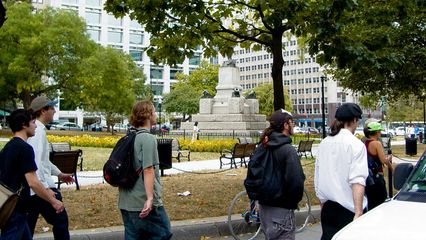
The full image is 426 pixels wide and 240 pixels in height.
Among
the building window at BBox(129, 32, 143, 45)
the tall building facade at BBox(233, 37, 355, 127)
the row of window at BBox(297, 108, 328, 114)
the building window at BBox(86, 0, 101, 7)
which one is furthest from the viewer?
the row of window at BBox(297, 108, 328, 114)

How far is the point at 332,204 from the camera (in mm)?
4691

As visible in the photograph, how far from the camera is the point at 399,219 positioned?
10.6ft

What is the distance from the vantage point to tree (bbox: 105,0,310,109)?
969 centimetres

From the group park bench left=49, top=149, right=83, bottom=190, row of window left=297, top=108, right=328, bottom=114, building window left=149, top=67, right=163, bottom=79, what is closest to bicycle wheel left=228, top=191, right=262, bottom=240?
park bench left=49, top=149, right=83, bottom=190

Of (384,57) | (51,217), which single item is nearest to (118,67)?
(384,57)

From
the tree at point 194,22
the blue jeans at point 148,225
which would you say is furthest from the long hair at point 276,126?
the tree at point 194,22

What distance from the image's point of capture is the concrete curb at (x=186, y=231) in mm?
6958

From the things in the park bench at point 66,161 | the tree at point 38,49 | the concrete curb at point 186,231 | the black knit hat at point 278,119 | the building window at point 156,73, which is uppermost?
the building window at point 156,73

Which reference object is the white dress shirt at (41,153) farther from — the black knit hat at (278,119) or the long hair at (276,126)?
the black knit hat at (278,119)

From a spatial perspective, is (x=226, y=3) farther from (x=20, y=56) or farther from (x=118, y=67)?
(x=118, y=67)

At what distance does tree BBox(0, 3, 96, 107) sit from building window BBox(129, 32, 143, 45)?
55871 millimetres

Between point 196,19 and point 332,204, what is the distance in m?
6.22

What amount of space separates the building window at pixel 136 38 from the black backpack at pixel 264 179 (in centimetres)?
10024

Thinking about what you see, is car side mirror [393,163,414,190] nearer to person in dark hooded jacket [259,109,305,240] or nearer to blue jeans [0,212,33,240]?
person in dark hooded jacket [259,109,305,240]
